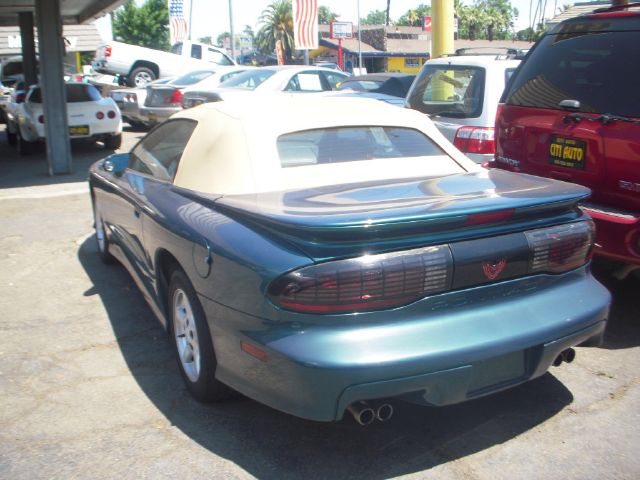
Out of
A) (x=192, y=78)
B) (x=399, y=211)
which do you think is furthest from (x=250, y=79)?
(x=399, y=211)

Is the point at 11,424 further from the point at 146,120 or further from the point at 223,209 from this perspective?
the point at 146,120

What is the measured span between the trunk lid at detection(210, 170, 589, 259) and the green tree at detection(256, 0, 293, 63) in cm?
7277

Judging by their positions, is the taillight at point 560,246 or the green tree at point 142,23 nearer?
the taillight at point 560,246

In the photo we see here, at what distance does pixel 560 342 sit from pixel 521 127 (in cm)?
236

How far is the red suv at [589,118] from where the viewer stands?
427cm

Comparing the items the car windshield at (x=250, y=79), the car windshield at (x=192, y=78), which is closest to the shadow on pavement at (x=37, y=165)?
the car windshield at (x=192, y=78)

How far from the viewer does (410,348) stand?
9.21ft

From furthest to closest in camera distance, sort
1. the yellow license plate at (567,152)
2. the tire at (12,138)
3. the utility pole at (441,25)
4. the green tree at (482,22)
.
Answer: the green tree at (482,22)
the tire at (12,138)
the utility pole at (441,25)
the yellow license plate at (567,152)

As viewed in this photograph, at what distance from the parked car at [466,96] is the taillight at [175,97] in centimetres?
875

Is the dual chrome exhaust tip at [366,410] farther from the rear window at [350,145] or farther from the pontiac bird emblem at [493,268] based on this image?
the rear window at [350,145]

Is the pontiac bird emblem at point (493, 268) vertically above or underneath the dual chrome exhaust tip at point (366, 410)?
above

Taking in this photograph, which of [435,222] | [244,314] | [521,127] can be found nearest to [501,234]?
[435,222]

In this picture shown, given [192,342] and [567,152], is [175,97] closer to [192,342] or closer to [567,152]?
[567,152]

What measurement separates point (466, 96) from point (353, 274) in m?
4.90
